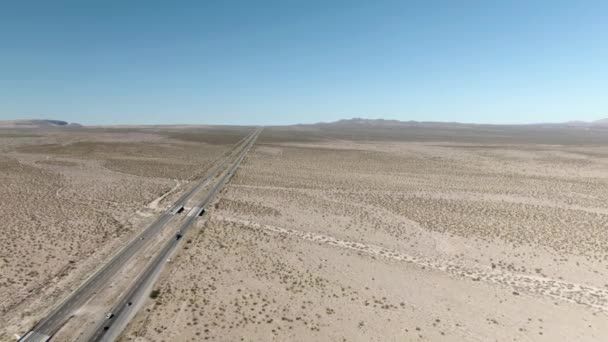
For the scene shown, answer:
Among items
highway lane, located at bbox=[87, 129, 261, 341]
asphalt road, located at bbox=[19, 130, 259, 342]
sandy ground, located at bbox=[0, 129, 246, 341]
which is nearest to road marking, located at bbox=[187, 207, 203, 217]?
asphalt road, located at bbox=[19, 130, 259, 342]

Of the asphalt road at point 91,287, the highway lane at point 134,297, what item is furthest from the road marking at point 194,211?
the highway lane at point 134,297

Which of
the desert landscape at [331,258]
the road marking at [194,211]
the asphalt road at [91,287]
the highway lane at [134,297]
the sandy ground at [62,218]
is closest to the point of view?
the asphalt road at [91,287]

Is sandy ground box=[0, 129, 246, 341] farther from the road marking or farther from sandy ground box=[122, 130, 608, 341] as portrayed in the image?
sandy ground box=[122, 130, 608, 341]

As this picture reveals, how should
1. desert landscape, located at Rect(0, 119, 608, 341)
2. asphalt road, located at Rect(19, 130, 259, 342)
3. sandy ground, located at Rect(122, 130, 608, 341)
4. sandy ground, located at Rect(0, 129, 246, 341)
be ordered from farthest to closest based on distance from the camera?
sandy ground, located at Rect(0, 129, 246, 341)
desert landscape, located at Rect(0, 119, 608, 341)
sandy ground, located at Rect(122, 130, 608, 341)
asphalt road, located at Rect(19, 130, 259, 342)

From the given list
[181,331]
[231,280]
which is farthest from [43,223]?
[181,331]

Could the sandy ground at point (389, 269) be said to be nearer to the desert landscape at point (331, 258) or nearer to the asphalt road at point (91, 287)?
the desert landscape at point (331, 258)

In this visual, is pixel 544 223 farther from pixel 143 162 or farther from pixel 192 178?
pixel 143 162

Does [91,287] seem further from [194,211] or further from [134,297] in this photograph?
[194,211]
